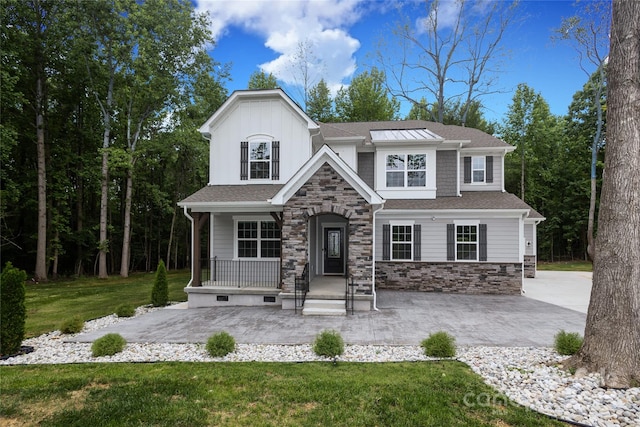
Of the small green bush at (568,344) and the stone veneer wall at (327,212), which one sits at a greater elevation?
the stone veneer wall at (327,212)

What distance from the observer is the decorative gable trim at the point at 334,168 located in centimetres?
922

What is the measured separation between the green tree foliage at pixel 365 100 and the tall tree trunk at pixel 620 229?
2121 centimetres

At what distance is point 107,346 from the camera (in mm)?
5977

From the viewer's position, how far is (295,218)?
9.60 meters

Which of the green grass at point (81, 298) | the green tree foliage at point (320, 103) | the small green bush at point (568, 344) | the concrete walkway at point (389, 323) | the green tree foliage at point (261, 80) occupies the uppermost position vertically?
the green tree foliage at point (261, 80)

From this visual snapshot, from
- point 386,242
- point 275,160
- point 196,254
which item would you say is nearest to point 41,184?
point 196,254

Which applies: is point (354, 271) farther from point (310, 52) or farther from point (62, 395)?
point (310, 52)

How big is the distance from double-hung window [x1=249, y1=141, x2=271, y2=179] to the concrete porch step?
5.11m

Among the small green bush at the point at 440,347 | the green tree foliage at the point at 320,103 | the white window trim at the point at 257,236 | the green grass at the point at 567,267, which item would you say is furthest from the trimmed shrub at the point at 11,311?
the green grass at the point at 567,267

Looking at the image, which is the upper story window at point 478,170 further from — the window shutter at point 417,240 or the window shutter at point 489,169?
the window shutter at point 417,240

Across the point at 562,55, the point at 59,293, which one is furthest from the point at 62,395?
the point at 562,55

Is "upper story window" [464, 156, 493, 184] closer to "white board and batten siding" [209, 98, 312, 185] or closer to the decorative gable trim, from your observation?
the decorative gable trim

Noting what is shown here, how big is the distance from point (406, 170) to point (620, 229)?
29.8 feet

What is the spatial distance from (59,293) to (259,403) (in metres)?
13.3
